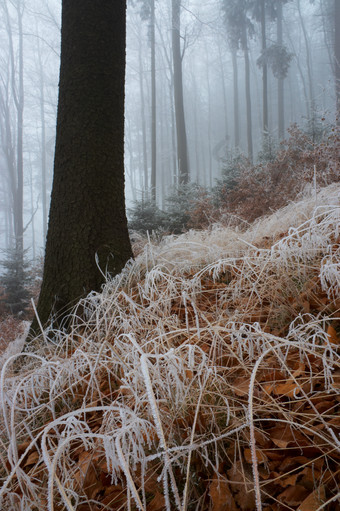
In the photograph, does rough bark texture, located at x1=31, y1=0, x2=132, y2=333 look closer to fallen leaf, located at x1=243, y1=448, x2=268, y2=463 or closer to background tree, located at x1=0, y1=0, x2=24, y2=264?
fallen leaf, located at x1=243, y1=448, x2=268, y2=463

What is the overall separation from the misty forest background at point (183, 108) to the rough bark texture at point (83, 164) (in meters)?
1.85

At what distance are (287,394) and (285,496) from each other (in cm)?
28

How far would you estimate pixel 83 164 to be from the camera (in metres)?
2.41

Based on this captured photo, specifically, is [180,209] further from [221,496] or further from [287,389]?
[221,496]

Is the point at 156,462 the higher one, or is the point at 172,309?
the point at 172,309

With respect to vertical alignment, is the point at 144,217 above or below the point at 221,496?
above

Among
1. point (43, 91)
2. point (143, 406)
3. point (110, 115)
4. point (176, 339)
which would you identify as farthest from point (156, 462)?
point (43, 91)

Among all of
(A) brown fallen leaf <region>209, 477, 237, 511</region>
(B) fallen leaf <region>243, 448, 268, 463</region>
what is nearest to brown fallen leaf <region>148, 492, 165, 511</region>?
(A) brown fallen leaf <region>209, 477, 237, 511</region>

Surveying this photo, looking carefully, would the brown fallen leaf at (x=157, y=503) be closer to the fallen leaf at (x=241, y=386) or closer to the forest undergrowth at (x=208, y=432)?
the forest undergrowth at (x=208, y=432)

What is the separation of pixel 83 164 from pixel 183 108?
12.6 m

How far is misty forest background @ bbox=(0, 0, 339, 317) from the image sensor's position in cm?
686

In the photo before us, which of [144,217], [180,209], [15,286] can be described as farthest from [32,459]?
[15,286]

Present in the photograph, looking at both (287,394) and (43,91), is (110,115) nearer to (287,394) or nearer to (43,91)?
(287,394)

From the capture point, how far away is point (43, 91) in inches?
925
